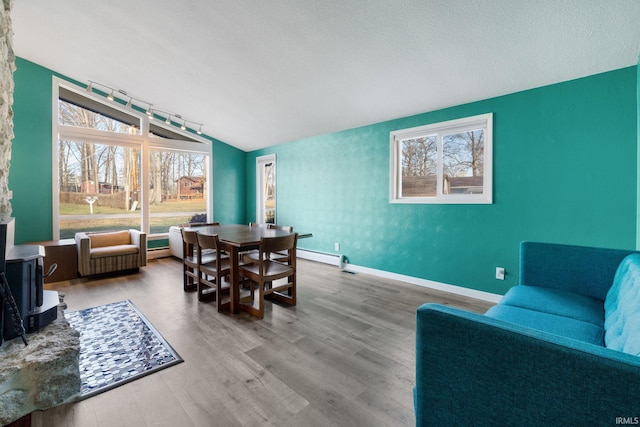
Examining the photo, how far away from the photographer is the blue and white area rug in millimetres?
1773

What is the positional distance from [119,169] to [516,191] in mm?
6108

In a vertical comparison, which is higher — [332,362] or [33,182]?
[33,182]

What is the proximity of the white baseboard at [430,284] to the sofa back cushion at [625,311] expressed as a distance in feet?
5.09

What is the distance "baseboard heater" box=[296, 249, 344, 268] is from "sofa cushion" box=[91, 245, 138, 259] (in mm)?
2680

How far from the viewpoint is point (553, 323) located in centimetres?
153

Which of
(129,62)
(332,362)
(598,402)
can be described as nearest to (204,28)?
(129,62)

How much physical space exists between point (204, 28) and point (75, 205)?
385 cm

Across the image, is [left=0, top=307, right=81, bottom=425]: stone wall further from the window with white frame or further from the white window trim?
the white window trim

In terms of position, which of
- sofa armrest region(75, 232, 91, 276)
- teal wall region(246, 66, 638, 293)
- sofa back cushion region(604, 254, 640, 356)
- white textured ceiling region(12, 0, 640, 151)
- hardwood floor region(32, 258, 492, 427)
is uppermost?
white textured ceiling region(12, 0, 640, 151)

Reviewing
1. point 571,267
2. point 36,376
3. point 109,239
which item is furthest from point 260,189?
point 571,267

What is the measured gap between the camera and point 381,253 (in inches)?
161

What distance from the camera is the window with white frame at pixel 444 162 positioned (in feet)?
10.6

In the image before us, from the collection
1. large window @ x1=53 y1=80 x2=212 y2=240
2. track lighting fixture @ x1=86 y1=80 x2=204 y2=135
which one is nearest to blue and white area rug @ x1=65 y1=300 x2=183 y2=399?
large window @ x1=53 y1=80 x2=212 y2=240

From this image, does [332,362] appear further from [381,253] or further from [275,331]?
[381,253]
